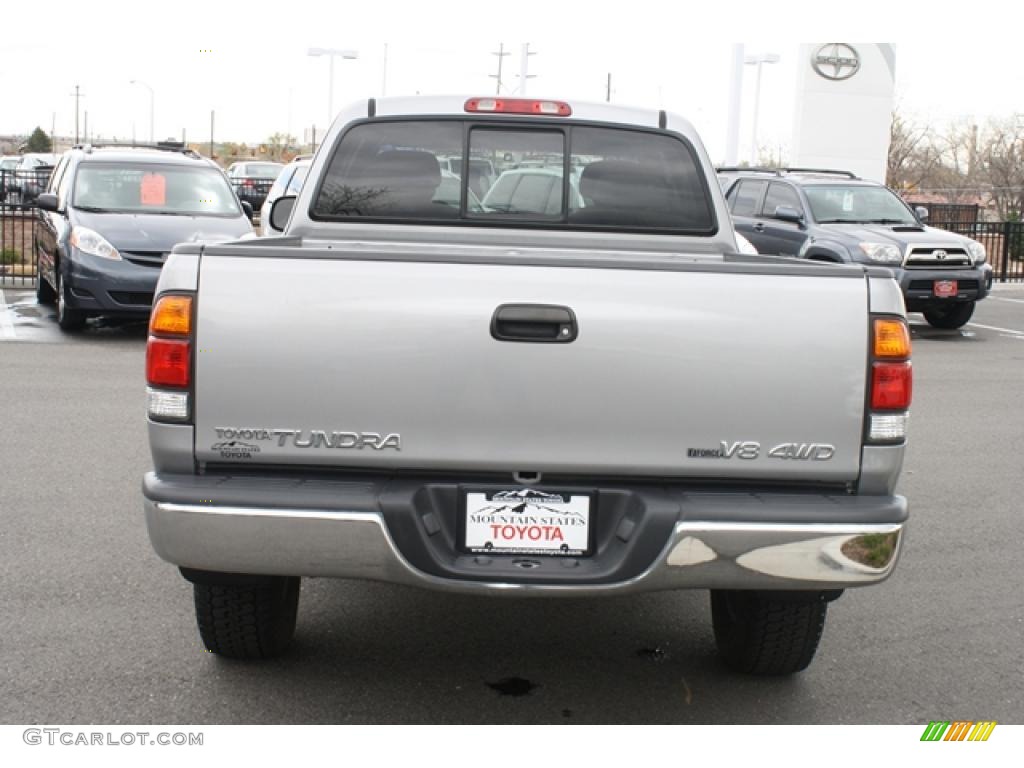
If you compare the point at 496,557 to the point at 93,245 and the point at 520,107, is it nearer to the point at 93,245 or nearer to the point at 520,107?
the point at 520,107

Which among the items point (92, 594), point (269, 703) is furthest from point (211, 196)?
point (269, 703)

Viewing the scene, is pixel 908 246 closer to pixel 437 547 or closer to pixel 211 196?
pixel 211 196

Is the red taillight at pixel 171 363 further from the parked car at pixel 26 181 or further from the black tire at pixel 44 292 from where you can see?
the parked car at pixel 26 181

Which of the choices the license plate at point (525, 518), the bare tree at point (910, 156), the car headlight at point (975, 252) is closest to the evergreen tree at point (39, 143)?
the bare tree at point (910, 156)

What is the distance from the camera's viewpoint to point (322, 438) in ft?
12.2

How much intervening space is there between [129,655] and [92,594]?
78 cm

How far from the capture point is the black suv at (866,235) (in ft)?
51.8

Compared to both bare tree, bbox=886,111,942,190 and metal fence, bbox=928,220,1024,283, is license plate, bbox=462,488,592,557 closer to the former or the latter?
metal fence, bbox=928,220,1024,283

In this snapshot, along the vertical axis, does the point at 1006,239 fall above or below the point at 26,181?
above

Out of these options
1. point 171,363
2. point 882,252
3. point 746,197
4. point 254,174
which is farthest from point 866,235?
point 254,174

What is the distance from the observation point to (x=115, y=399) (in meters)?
9.88

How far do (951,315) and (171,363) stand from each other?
14.7m

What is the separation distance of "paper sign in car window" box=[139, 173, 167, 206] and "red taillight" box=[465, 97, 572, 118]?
926 centimetres

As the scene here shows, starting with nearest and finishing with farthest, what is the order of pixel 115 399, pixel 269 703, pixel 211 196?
pixel 269 703 → pixel 115 399 → pixel 211 196
